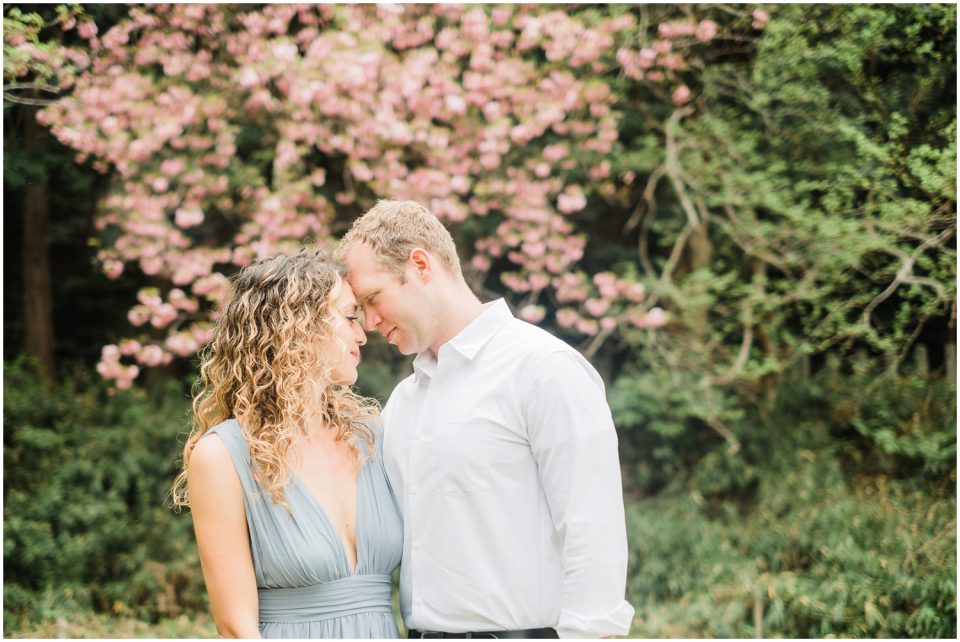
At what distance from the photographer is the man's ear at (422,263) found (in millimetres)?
2217

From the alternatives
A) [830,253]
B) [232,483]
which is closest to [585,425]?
[232,483]

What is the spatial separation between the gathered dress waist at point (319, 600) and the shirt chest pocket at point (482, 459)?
41 cm

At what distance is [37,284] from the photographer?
6645mm

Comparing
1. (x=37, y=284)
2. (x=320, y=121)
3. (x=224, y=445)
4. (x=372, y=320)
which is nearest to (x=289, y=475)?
(x=224, y=445)

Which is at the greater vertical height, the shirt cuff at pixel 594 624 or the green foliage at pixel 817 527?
the shirt cuff at pixel 594 624

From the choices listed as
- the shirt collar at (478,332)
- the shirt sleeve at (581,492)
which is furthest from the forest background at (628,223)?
the shirt sleeve at (581,492)

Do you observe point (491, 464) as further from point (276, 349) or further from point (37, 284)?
point (37, 284)

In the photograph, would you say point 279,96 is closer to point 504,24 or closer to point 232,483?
point 504,24

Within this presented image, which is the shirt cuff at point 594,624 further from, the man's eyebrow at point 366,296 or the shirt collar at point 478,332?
the man's eyebrow at point 366,296

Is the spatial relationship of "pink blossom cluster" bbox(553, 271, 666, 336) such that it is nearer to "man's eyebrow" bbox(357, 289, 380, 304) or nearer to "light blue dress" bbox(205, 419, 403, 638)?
"man's eyebrow" bbox(357, 289, 380, 304)

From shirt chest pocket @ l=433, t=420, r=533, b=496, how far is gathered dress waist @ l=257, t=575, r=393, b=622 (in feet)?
1.33

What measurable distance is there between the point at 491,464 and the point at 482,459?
0.03 m

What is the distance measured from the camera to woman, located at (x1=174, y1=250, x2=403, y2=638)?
2045 mm

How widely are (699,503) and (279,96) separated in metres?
4.28
